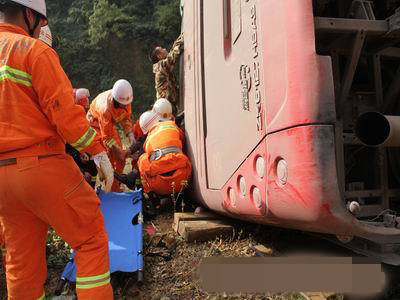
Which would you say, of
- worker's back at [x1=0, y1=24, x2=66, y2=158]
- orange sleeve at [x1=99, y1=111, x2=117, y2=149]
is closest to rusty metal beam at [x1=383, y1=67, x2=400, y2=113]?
worker's back at [x1=0, y1=24, x2=66, y2=158]

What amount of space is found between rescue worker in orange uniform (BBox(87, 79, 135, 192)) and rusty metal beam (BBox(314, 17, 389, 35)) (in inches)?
121

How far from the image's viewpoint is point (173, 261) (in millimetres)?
3184

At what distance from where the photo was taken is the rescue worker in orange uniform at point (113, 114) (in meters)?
4.89

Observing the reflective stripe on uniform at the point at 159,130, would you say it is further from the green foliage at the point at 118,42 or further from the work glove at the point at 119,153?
the green foliage at the point at 118,42

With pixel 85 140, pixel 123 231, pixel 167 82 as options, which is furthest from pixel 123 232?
pixel 167 82

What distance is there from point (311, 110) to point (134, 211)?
6.43 ft

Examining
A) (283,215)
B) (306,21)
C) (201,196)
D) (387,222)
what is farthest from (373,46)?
(201,196)

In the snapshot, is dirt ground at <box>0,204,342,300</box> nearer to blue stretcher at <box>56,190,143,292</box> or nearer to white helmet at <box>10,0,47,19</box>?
blue stretcher at <box>56,190,143,292</box>

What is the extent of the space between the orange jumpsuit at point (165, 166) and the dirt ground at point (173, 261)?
1.36 feet

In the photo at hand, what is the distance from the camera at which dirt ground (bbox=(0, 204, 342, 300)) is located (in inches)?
108

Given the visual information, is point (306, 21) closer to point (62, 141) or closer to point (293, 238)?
point (62, 141)

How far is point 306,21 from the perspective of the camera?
2008mm

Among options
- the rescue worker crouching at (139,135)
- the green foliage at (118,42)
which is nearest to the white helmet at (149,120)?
the rescue worker crouching at (139,135)

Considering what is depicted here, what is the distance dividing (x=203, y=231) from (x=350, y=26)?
6.29ft
